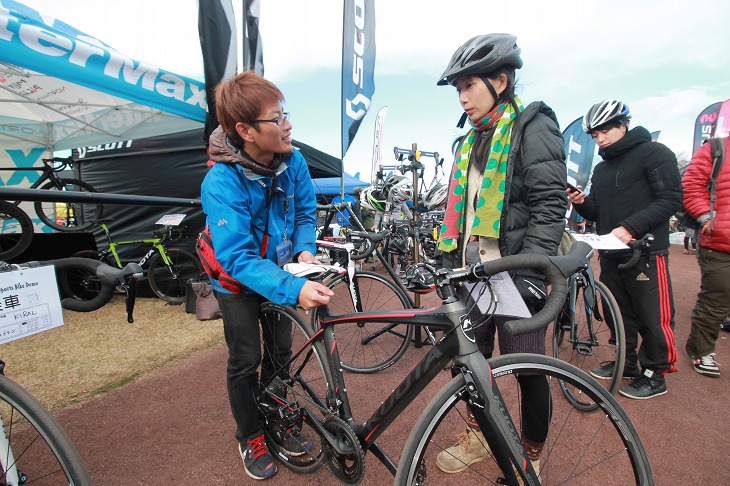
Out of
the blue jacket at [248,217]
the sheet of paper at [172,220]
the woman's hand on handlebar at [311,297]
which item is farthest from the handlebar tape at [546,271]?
the sheet of paper at [172,220]

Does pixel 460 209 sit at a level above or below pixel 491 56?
below

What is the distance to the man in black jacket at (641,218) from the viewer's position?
2686 millimetres

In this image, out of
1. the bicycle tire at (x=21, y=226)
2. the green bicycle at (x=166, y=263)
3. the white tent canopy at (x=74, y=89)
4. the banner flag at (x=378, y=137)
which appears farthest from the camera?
the banner flag at (x=378, y=137)

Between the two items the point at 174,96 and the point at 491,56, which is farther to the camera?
the point at 174,96

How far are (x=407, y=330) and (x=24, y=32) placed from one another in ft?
12.4

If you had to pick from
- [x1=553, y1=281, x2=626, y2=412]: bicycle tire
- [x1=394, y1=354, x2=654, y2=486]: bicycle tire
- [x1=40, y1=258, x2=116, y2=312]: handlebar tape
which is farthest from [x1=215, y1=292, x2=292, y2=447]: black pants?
[x1=553, y1=281, x2=626, y2=412]: bicycle tire

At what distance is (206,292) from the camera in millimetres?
5039

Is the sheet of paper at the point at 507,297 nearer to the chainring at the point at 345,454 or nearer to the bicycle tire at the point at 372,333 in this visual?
the chainring at the point at 345,454

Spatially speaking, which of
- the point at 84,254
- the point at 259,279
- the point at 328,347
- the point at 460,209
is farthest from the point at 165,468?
the point at 84,254

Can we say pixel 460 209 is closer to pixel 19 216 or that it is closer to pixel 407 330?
pixel 407 330

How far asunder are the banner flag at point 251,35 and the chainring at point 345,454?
3.97 metres

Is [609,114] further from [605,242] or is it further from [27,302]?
[27,302]

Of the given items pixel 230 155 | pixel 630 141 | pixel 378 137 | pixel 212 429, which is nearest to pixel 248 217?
pixel 230 155

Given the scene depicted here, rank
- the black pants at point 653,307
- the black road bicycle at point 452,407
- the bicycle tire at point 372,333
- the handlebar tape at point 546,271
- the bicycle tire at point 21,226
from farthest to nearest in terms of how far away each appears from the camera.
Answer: the bicycle tire at point 21,226 < the bicycle tire at point 372,333 < the black pants at point 653,307 < the black road bicycle at point 452,407 < the handlebar tape at point 546,271
